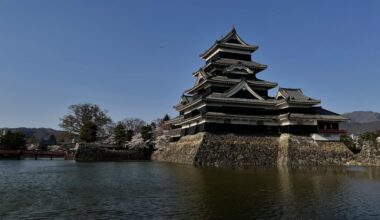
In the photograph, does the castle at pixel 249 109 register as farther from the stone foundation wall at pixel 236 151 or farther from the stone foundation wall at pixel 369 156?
the stone foundation wall at pixel 369 156

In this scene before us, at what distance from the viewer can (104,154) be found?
45938 millimetres

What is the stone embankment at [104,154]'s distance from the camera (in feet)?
146

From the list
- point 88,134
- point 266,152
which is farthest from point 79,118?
point 266,152

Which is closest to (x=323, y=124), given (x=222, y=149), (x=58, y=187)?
(x=222, y=149)

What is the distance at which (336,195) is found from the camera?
48.7 feet

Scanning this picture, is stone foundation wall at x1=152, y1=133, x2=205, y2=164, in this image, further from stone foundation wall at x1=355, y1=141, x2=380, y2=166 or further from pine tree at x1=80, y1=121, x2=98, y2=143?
stone foundation wall at x1=355, y1=141, x2=380, y2=166

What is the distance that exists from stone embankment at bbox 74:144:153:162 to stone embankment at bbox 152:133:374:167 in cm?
1355

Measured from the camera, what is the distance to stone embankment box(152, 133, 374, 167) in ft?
107

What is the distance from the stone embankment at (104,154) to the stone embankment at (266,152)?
1355cm

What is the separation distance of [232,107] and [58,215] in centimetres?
2697

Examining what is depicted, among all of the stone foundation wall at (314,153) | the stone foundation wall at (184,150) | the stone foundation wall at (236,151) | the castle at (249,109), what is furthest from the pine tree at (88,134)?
the stone foundation wall at (314,153)

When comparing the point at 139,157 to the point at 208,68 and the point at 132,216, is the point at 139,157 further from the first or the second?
the point at 132,216

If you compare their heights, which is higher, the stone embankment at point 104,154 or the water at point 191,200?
the stone embankment at point 104,154

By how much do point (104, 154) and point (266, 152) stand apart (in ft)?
72.2
